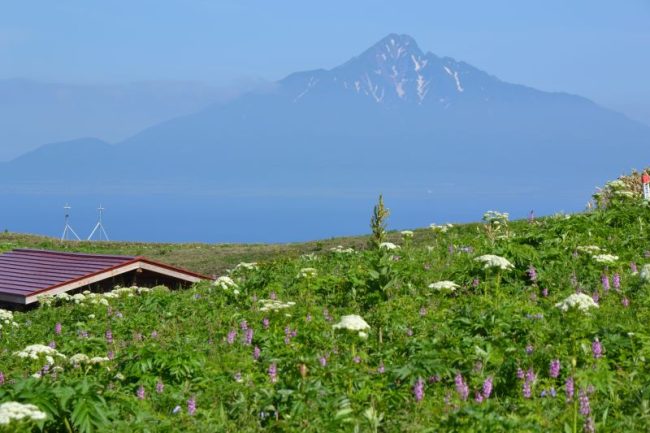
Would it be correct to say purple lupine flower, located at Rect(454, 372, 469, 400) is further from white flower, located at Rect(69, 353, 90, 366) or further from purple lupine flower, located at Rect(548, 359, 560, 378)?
white flower, located at Rect(69, 353, 90, 366)

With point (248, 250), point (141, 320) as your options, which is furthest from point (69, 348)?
point (248, 250)

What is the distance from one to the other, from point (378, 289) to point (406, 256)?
4317 millimetres

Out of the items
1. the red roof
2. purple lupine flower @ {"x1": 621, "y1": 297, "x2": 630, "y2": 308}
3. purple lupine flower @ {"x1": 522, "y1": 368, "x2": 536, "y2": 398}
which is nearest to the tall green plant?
purple lupine flower @ {"x1": 621, "y1": 297, "x2": 630, "y2": 308}

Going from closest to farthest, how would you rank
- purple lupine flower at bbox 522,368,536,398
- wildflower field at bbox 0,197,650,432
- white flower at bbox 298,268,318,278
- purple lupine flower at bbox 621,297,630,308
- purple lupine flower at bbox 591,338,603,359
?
wildflower field at bbox 0,197,650,432
purple lupine flower at bbox 522,368,536,398
purple lupine flower at bbox 591,338,603,359
purple lupine flower at bbox 621,297,630,308
white flower at bbox 298,268,318,278

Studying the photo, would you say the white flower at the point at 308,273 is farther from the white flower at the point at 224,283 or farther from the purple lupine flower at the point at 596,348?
the purple lupine flower at the point at 596,348

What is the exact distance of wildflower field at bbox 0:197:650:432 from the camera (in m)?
8.09

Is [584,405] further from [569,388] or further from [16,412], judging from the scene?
[16,412]

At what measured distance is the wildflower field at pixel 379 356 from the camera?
8.09 metres

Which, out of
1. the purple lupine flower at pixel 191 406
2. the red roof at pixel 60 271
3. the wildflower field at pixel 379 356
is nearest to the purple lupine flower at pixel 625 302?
the wildflower field at pixel 379 356

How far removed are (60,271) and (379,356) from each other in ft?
62.5

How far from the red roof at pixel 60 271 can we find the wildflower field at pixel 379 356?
26.9 ft

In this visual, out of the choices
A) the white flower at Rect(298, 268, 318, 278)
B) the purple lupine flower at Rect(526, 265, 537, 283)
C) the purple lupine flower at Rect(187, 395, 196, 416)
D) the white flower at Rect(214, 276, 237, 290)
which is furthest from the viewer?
the white flower at Rect(214, 276, 237, 290)

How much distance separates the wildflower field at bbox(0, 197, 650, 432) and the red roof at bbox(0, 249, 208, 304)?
8.19 m

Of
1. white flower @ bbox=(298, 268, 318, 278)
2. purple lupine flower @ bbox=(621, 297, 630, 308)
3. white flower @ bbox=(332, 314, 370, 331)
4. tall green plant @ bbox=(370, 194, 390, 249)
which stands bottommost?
white flower @ bbox=(332, 314, 370, 331)
